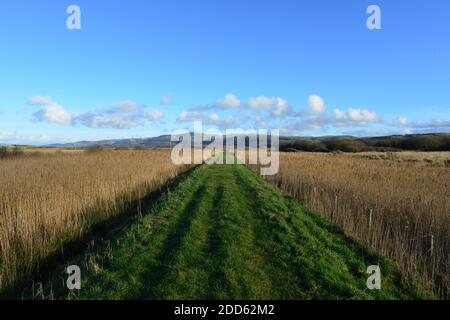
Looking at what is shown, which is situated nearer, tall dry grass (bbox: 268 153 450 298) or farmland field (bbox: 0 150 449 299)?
farmland field (bbox: 0 150 449 299)

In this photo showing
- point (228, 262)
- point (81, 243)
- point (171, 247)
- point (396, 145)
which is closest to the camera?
point (228, 262)

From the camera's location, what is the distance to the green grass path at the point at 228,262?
541 centimetres

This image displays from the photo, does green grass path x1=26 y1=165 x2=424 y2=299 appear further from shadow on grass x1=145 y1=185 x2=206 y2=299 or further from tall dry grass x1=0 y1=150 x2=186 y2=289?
tall dry grass x1=0 y1=150 x2=186 y2=289

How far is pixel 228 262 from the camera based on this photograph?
6.42 m

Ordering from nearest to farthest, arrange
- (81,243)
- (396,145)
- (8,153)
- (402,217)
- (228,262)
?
(228,262) → (81,243) → (402,217) → (8,153) → (396,145)

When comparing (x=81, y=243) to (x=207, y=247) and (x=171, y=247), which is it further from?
(x=207, y=247)

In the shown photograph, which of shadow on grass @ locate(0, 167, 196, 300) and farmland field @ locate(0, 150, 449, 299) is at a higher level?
farmland field @ locate(0, 150, 449, 299)

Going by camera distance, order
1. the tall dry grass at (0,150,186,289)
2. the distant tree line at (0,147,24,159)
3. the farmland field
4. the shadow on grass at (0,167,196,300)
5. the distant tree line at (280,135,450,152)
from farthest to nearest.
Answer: the distant tree line at (280,135,450,152) → the distant tree line at (0,147,24,159) → the tall dry grass at (0,150,186,289) → the shadow on grass at (0,167,196,300) → the farmland field

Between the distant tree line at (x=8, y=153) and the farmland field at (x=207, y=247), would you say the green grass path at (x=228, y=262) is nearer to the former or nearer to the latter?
the farmland field at (x=207, y=247)

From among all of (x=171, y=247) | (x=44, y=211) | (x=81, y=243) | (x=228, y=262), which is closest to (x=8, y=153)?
(x=44, y=211)

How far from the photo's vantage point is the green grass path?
541 centimetres

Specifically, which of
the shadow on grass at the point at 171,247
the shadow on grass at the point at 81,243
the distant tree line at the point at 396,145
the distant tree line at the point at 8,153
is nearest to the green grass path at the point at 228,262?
the shadow on grass at the point at 171,247

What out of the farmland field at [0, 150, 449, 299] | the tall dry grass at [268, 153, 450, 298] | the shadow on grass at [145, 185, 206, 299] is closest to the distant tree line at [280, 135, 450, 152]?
the tall dry grass at [268, 153, 450, 298]
